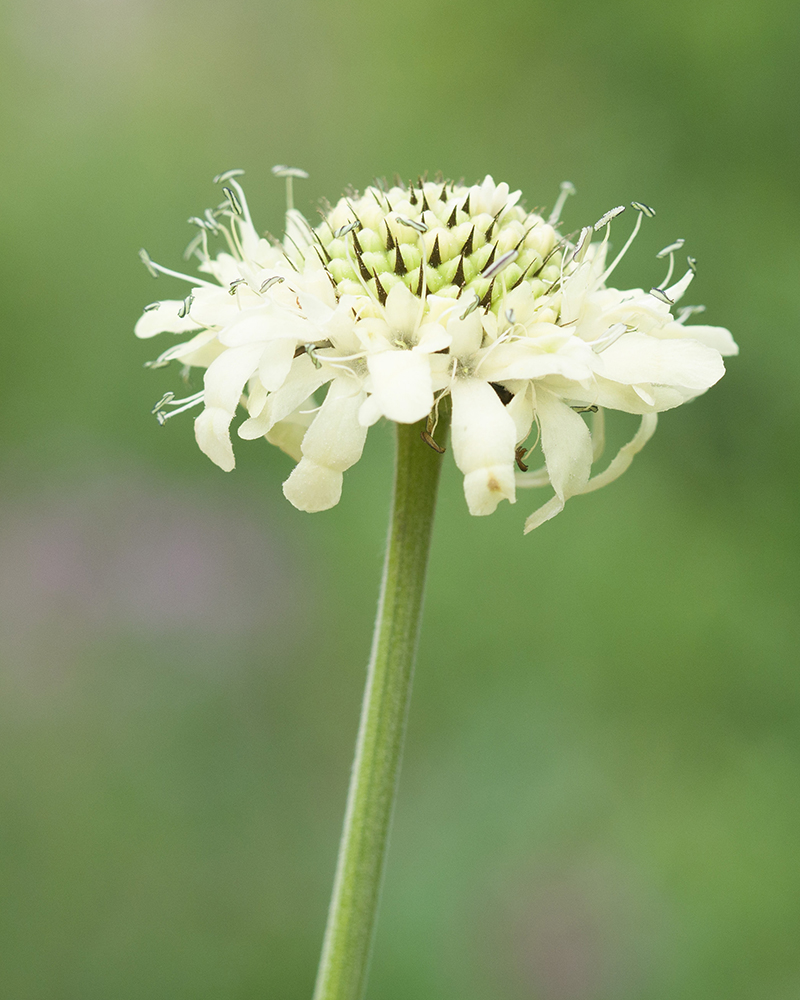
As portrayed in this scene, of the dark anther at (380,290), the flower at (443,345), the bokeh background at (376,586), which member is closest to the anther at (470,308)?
the flower at (443,345)

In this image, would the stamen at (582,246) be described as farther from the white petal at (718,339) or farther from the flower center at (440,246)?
the white petal at (718,339)

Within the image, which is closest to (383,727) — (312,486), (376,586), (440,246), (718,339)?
(312,486)

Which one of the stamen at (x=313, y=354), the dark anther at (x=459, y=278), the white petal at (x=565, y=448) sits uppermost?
the dark anther at (x=459, y=278)

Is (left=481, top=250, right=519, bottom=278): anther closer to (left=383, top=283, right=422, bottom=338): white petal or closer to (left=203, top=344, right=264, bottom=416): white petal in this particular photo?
(left=383, top=283, right=422, bottom=338): white petal

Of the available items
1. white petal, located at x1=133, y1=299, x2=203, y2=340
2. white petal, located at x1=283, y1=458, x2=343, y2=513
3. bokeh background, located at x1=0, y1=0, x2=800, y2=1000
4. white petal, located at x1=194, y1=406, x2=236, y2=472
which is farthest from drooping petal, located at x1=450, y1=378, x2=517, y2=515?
bokeh background, located at x1=0, y1=0, x2=800, y2=1000

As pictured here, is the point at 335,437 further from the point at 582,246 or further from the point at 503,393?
the point at 582,246

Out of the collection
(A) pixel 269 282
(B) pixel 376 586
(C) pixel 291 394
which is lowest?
(C) pixel 291 394
